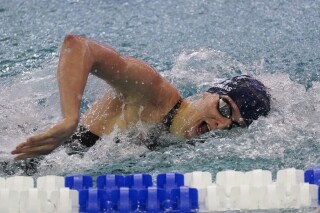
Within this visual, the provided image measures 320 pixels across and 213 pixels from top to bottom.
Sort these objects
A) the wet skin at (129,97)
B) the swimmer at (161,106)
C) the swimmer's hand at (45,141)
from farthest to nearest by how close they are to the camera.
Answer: the swimmer at (161,106) → the wet skin at (129,97) → the swimmer's hand at (45,141)

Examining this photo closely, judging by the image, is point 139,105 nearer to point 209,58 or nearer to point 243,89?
point 243,89

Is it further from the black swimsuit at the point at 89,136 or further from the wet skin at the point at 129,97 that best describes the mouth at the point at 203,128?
the black swimsuit at the point at 89,136

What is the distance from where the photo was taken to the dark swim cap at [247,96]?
3.01 metres

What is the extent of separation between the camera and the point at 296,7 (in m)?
4.96

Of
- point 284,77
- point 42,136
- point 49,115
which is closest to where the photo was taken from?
point 42,136

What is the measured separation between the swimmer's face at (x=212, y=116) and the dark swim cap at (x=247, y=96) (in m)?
0.03

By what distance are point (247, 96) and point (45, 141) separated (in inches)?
45.3

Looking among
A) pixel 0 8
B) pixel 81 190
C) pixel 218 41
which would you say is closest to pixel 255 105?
pixel 81 190

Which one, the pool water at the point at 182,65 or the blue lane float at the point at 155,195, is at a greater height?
the pool water at the point at 182,65

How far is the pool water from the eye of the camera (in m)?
2.90

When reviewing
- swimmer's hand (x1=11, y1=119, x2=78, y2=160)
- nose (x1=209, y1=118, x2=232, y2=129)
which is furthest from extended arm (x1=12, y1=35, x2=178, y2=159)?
nose (x1=209, y1=118, x2=232, y2=129)

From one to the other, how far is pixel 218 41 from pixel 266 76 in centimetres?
67

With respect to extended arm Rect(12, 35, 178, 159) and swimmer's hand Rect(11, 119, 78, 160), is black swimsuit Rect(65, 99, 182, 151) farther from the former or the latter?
swimmer's hand Rect(11, 119, 78, 160)

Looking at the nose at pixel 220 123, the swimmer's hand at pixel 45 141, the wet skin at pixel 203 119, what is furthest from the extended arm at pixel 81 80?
the nose at pixel 220 123
